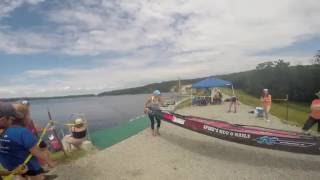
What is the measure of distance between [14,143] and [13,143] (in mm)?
15

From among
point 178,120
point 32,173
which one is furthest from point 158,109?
point 32,173

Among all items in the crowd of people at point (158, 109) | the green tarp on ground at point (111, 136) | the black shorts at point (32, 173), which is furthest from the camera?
the green tarp on ground at point (111, 136)

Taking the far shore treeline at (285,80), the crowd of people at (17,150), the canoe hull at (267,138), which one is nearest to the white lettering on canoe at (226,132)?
the canoe hull at (267,138)

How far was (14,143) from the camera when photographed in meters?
5.25

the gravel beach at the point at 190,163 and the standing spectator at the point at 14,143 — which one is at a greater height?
the standing spectator at the point at 14,143

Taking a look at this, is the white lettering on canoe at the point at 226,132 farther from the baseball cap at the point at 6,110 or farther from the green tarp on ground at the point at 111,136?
the baseball cap at the point at 6,110

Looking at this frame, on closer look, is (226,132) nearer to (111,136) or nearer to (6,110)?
(111,136)

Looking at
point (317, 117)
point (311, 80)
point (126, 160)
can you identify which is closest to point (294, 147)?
point (317, 117)

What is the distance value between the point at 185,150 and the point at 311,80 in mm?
74251

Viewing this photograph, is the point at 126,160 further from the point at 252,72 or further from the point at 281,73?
the point at 252,72

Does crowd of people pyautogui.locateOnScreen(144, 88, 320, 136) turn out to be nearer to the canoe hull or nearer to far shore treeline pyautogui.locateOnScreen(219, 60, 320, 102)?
the canoe hull

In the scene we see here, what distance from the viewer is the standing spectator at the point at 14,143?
500 cm

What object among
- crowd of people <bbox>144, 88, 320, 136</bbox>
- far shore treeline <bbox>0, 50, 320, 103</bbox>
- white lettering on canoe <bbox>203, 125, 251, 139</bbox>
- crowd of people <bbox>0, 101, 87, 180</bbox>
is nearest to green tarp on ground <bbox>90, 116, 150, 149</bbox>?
crowd of people <bbox>144, 88, 320, 136</bbox>

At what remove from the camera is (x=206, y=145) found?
41.7 feet
